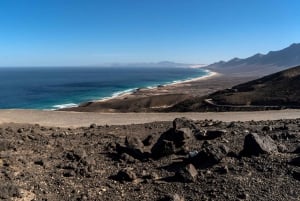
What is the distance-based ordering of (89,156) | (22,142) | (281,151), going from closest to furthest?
1. (281,151)
2. (89,156)
3. (22,142)

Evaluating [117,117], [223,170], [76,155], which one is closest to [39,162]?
[76,155]

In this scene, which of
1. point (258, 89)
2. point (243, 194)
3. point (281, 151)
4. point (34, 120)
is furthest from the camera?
point (258, 89)

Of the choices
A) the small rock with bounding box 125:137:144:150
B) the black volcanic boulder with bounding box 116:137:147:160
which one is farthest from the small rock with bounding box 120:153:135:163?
the small rock with bounding box 125:137:144:150

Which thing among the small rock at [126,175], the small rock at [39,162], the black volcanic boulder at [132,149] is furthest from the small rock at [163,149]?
the small rock at [39,162]

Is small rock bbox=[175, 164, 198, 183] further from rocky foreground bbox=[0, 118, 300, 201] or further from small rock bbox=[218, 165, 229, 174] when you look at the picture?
small rock bbox=[218, 165, 229, 174]

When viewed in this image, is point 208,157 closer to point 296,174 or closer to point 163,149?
point 163,149

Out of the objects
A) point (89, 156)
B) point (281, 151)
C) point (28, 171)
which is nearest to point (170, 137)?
point (89, 156)

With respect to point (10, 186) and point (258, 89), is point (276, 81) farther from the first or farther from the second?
point (10, 186)
